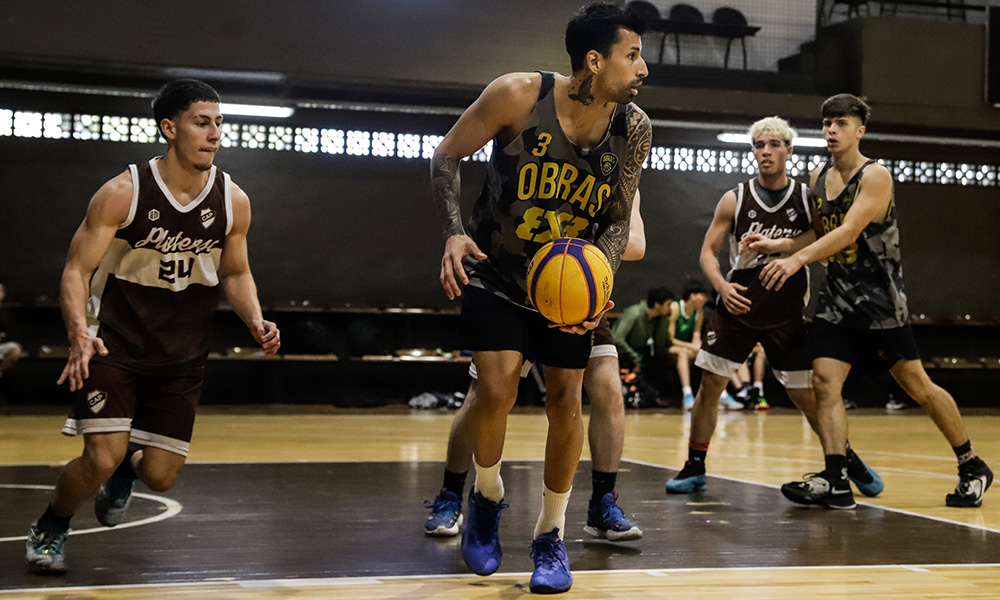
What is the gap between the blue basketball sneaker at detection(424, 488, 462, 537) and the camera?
13.6 feet

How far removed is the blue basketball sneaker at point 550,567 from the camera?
3.20 meters

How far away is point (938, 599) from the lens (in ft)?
10.4

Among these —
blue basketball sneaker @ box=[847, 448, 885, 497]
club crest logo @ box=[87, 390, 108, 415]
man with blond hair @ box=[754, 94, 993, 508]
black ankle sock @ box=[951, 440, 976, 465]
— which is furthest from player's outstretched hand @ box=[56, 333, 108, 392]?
black ankle sock @ box=[951, 440, 976, 465]

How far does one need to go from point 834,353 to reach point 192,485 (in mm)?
3214

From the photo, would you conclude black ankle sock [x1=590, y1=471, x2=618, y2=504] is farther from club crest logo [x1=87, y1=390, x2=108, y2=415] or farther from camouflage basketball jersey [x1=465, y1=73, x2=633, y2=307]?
club crest logo [x1=87, y1=390, x2=108, y2=415]

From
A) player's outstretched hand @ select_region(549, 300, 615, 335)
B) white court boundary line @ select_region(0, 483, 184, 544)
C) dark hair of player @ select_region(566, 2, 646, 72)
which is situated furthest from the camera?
white court boundary line @ select_region(0, 483, 184, 544)

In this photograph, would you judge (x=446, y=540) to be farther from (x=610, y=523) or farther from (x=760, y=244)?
(x=760, y=244)

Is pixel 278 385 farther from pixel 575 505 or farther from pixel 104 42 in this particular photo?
pixel 575 505

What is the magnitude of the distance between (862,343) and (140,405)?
11.4 ft

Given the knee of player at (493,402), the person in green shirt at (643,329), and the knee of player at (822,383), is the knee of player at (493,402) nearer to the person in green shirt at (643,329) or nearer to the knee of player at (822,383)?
the knee of player at (822,383)

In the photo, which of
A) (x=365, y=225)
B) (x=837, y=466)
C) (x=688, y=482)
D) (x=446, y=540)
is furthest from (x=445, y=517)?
(x=365, y=225)

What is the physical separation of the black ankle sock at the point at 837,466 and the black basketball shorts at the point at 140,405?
2.96 meters

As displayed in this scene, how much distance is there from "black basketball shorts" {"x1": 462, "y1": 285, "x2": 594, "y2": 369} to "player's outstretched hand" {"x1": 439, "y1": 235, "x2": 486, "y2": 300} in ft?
0.75

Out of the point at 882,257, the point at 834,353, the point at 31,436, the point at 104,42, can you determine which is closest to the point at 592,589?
the point at 834,353
